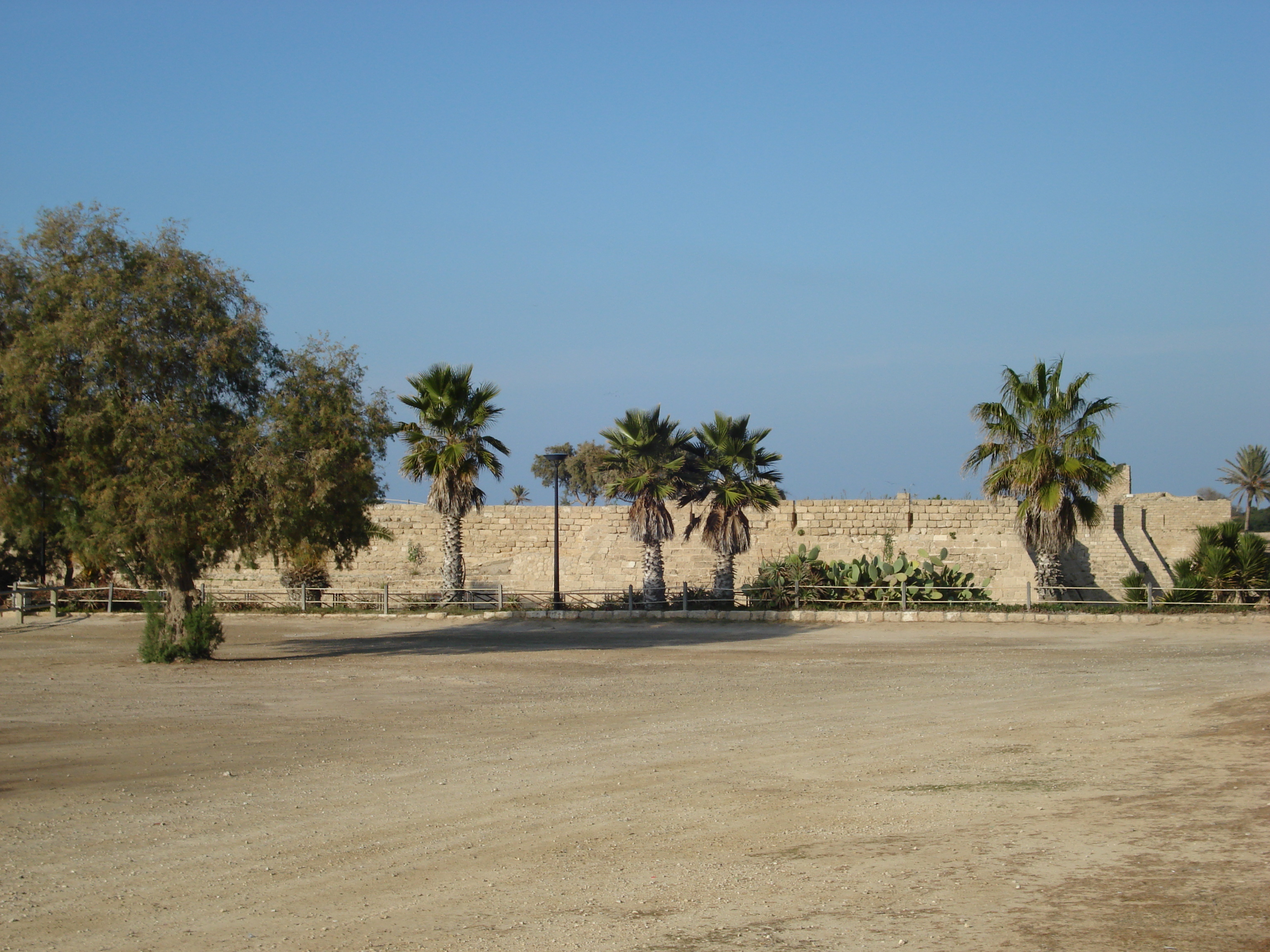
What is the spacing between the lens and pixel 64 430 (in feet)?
52.8

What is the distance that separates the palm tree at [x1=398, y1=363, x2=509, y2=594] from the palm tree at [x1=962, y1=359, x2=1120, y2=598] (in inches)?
471

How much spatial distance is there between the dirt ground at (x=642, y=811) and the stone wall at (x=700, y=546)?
17864 millimetres

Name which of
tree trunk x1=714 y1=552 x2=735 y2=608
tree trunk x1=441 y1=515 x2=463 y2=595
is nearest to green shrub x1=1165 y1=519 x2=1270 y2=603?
tree trunk x1=714 y1=552 x2=735 y2=608

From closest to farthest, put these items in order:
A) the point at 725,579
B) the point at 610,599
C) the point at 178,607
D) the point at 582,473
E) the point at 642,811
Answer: the point at 642,811
the point at 178,607
the point at 725,579
the point at 610,599
the point at 582,473

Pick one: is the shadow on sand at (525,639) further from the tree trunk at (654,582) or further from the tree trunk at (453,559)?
the tree trunk at (453,559)

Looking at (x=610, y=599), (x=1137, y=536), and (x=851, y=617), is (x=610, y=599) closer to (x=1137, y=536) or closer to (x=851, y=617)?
(x=851, y=617)

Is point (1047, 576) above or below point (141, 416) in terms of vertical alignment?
below

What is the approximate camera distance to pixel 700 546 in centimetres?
3406

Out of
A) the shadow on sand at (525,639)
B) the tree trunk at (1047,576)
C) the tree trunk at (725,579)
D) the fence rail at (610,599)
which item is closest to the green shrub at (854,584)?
the fence rail at (610,599)

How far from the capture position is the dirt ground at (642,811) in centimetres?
528

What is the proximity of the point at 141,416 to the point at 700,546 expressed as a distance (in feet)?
67.9

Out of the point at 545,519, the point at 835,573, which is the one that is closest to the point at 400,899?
the point at 835,573

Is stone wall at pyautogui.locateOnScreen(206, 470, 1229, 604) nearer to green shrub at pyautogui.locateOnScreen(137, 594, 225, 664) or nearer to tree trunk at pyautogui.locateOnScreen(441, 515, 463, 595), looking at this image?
tree trunk at pyautogui.locateOnScreen(441, 515, 463, 595)

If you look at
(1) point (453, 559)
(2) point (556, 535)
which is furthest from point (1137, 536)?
(1) point (453, 559)
